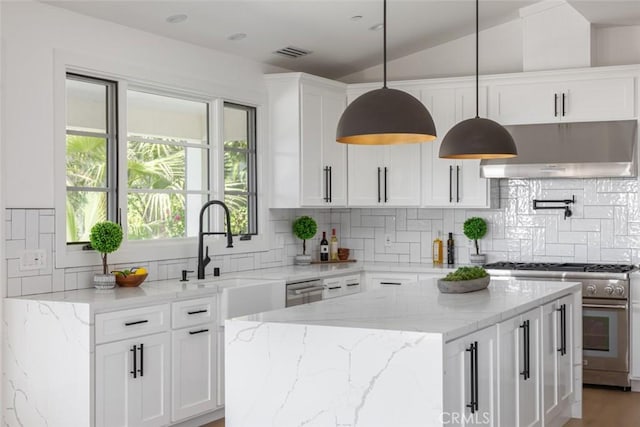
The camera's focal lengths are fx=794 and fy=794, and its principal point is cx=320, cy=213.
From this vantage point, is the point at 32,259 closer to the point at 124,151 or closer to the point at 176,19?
the point at 124,151

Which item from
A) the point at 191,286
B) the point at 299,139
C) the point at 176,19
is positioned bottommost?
the point at 191,286

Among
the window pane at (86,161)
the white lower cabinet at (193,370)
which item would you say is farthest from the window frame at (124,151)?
the white lower cabinet at (193,370)

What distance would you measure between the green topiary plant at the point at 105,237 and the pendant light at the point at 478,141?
2004 millimetres

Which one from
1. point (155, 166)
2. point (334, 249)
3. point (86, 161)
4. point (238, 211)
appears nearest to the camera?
point (86, 161)

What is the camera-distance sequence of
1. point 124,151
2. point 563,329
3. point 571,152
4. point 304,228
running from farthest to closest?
1. point 304,228
2. point 571,152
3. point 124,151
4. point 563,329

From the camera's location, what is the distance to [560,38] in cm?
Result: 662

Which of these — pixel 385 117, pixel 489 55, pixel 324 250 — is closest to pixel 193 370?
pixel 385 117

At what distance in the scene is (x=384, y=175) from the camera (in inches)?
279

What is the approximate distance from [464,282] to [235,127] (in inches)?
104

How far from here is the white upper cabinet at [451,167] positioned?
6.74 meters

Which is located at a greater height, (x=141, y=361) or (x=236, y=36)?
(x=236, y=36)

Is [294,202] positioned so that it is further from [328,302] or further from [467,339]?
[467,339]

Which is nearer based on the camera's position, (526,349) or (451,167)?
(526,349)

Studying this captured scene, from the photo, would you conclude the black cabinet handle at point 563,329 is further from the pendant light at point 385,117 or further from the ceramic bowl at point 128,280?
the ceramic bowl at point 128,280
